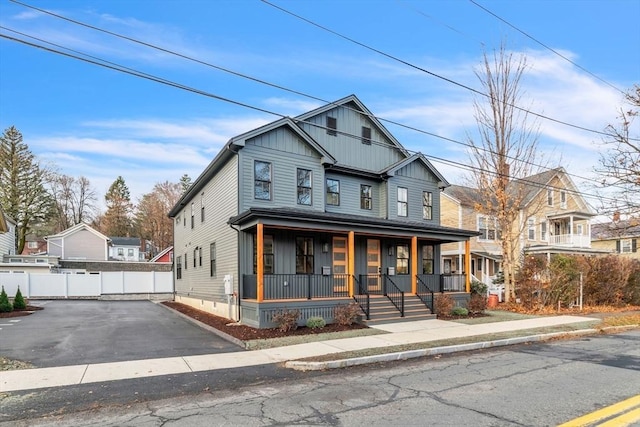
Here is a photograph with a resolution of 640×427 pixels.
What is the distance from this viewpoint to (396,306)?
15438 mm

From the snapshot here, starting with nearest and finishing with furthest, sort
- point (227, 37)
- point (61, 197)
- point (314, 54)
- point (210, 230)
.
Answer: point (227, 37) < point (314, 54) < point (210, 230) < point (61, 197)

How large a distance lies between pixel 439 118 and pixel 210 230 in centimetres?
1077

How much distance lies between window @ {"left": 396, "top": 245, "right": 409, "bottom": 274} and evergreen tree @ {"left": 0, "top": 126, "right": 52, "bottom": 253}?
39639mm

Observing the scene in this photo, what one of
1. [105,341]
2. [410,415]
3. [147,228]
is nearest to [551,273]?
[410,415]

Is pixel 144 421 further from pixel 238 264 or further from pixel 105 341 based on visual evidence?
pixel 238 264

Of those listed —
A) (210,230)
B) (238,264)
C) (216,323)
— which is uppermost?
(210,230)

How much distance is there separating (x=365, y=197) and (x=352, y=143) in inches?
97.5

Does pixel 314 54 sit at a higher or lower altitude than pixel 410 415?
higher

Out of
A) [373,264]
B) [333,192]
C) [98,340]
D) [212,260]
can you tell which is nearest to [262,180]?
[333,192]

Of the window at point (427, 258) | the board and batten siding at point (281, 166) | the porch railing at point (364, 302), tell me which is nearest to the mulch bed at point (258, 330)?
the porch railing at point (364, 302)

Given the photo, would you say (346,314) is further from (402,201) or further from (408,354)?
(402,201)

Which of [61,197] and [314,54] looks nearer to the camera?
[314,54]

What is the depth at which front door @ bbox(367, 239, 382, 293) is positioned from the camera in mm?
17734

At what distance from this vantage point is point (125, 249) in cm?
5447
